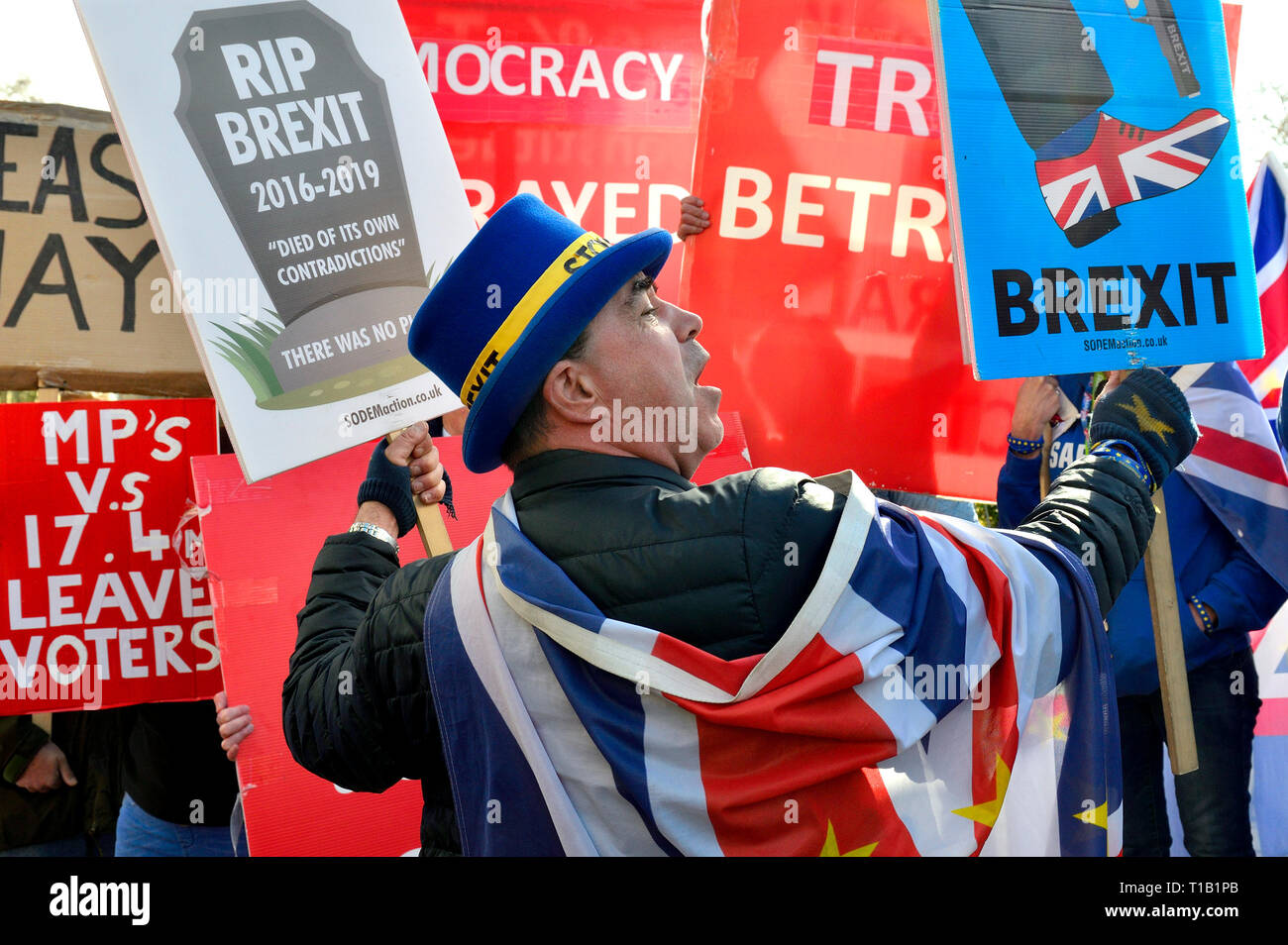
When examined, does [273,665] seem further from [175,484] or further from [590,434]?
[590,434]

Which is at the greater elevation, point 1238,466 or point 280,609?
point 1238,466

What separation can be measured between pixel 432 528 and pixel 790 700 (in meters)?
1.24

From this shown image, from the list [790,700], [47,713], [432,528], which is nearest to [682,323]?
[790,700]

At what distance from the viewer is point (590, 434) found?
1796mm

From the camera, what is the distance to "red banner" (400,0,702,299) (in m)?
3.70

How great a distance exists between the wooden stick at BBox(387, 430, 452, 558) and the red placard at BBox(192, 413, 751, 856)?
423 mm

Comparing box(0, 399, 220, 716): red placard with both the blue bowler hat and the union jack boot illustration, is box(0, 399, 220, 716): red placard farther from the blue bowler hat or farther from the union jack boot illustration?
the union jack boot illustration

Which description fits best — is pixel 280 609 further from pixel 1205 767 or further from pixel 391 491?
pixel 1205 767

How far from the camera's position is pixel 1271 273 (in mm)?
3873

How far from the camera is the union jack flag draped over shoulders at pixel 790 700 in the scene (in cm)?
156

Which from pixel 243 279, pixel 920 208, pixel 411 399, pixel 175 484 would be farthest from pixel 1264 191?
pixel 175 484

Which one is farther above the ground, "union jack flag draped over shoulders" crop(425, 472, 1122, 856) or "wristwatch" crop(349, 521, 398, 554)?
"wristwatch" crop(349, 521, 398, 554)

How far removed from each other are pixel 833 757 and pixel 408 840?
5.11ft

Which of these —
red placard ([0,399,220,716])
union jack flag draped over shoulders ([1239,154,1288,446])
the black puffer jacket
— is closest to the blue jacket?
union jack flag draped over shoulders ([1239,154,1288,446])
